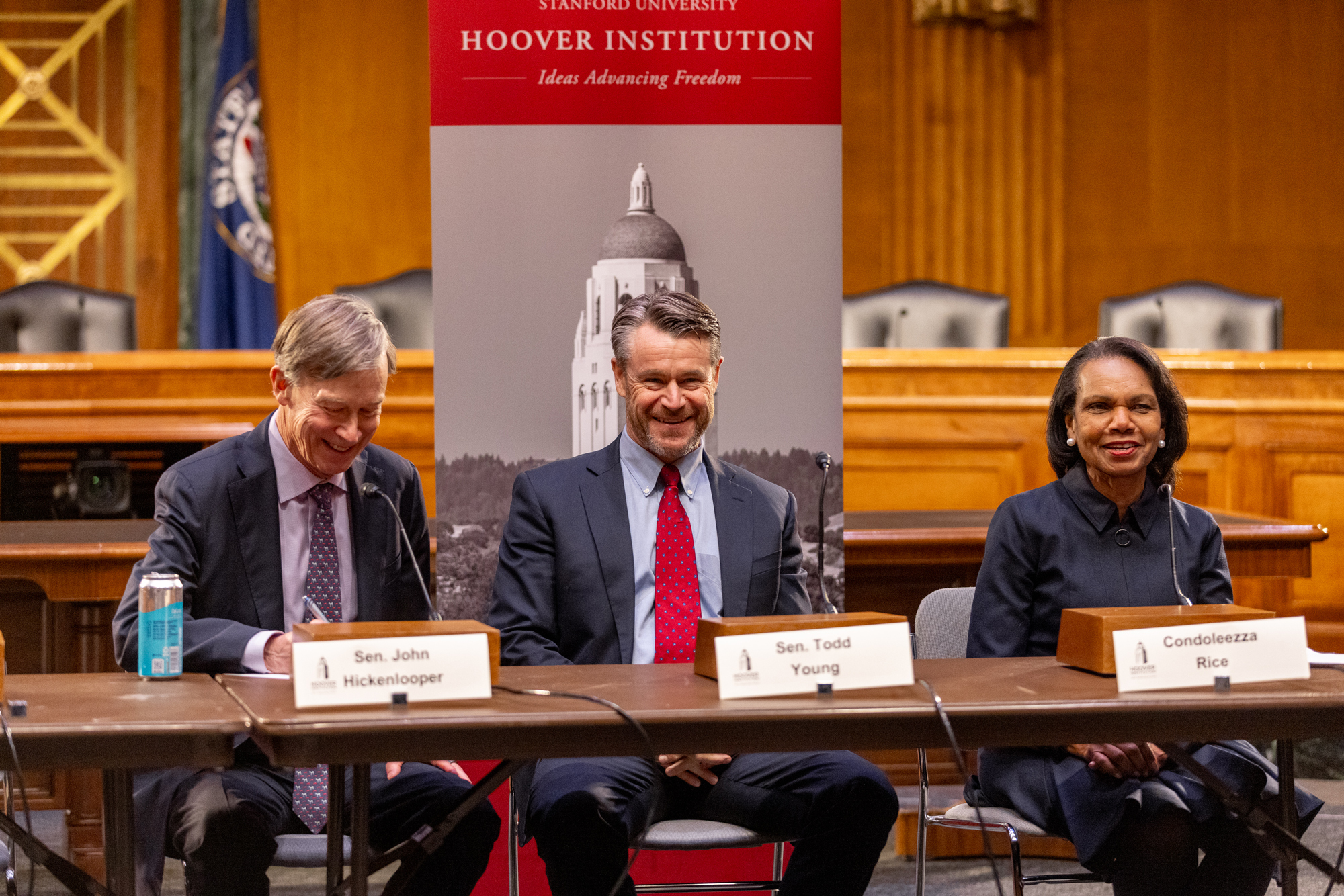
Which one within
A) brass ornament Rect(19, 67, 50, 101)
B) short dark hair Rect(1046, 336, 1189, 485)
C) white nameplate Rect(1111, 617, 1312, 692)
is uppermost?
brass ornament Rect(19, 67, 50, 101)

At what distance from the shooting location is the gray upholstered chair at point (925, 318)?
5.94 meters

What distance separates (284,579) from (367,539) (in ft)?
0.49

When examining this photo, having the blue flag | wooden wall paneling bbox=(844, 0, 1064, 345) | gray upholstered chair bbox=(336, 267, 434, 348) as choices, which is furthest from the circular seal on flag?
wooden wall paneling bbox=(844, 0, 1064, 345)

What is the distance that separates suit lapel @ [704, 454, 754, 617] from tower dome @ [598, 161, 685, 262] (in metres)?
0.51

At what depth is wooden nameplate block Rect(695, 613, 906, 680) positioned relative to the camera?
1.94m

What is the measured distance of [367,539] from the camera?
2.43m

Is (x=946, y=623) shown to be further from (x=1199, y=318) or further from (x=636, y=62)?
(x=1199, y=318)

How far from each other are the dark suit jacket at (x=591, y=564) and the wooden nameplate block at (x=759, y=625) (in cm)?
43

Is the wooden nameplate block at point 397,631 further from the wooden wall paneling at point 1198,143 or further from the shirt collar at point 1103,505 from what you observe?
the wooden wall paneling at point 1198,143

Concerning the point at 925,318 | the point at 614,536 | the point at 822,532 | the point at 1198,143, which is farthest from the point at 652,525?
the point at 1198,143

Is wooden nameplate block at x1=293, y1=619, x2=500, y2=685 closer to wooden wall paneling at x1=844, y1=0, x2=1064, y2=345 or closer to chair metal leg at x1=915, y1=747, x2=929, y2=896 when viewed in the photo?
chair metal leg at x1=915, y1=747, x2=929, y2=896

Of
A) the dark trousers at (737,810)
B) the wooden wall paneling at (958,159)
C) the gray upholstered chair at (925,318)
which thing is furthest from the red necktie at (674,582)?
the wooden wall paneling at (958,159)

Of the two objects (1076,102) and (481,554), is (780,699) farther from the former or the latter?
(1076,102)

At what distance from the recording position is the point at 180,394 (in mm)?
4902
